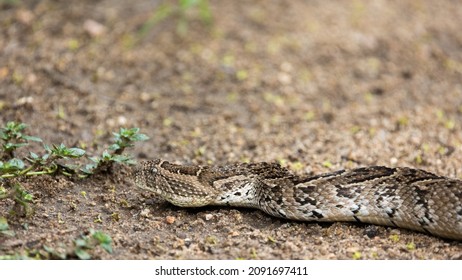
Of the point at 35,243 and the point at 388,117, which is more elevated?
the point at 388,117

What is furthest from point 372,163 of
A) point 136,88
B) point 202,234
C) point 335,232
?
point 136,88

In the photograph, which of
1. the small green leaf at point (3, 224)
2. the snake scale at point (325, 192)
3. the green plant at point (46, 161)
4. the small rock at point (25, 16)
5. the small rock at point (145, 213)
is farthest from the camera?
the small rock at point (25, 16)

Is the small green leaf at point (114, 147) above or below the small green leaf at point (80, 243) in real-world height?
above

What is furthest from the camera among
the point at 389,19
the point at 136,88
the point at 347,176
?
the point at 389,19

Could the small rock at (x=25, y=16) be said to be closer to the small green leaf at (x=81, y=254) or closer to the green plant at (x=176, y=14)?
the green plant at (x=176, y=14)

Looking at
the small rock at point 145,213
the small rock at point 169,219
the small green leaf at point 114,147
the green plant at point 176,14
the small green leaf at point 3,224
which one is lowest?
the small rock at point 145,213

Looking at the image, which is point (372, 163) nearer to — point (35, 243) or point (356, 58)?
point (356, 58)

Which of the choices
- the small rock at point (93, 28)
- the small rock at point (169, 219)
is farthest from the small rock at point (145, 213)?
the small rock at point (93, 28)
